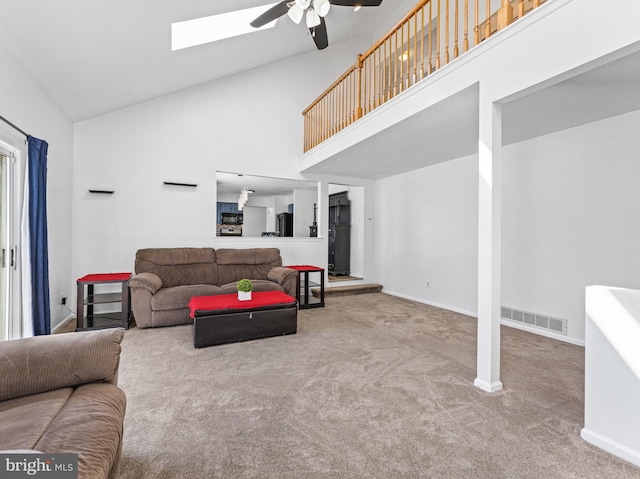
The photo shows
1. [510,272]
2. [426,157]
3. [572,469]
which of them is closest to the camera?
[572,469]

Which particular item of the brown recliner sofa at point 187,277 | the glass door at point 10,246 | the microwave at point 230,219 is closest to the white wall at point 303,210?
the microwave at point 230,219

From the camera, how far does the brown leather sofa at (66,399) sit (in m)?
1.01

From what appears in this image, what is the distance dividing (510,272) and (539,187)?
3.63ft

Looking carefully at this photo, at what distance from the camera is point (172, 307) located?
383cm

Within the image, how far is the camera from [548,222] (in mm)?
3635

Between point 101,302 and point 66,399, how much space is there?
293cm

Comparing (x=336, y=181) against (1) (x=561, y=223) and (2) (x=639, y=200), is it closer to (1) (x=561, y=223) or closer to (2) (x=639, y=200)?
(1) (x=561, y=223)

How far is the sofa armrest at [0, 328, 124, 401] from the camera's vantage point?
4.29ft

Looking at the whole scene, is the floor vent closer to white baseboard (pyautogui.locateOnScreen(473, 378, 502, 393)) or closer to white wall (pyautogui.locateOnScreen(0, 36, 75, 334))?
white baseboard (pyautogui.locateOnScreen(473, 378, 502, 393))

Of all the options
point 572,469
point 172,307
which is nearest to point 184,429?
point 572,469

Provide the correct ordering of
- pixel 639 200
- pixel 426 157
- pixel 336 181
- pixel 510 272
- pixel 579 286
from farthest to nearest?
1. pixel 336 181
2. pixel 426 157
3. pixel 510 272
4. pixel 579 286
5. pixel 639 200

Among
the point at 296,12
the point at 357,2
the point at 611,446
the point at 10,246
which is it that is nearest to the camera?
the point at 611,446

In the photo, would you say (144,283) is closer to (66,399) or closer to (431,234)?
→ (66,399)

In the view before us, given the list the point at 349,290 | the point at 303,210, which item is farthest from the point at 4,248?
the point at 303,210
